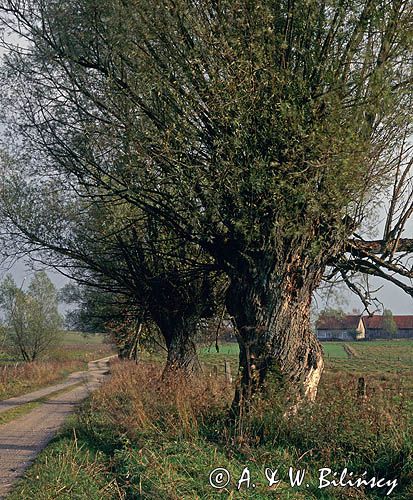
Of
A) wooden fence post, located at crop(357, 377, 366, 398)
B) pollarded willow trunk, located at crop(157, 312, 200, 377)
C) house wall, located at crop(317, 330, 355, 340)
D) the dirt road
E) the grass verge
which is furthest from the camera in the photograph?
house wall, located at crop(317, 330, 355, 340)

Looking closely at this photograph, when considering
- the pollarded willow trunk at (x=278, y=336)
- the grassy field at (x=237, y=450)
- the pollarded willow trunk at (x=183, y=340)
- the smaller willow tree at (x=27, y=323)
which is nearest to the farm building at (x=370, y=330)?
the smaller willow tree at (x=27, y=323)

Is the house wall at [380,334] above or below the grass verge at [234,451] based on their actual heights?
above

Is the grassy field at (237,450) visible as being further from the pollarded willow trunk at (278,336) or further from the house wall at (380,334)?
the house wall at (380,334)

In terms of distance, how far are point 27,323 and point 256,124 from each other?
60.6 m

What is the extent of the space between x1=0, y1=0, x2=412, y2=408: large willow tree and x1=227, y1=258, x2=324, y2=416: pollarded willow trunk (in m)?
0.02

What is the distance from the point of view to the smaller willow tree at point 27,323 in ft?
219

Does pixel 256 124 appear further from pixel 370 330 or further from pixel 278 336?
pixel 370 330

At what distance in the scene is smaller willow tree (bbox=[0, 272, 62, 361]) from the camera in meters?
66.9

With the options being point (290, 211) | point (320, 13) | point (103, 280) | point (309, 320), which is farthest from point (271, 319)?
point (103, 280)

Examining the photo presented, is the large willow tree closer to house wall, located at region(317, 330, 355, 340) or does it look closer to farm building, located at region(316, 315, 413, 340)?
farm building, located at region(316, 315, 413, 340)

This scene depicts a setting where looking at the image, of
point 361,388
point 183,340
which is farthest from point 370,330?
point 361,388

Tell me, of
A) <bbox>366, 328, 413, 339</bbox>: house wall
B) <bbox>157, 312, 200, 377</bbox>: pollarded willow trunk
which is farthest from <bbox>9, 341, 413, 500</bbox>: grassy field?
<bbox>366, 328, 413, 339</bbox>: house wall

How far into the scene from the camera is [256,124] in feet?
33.7

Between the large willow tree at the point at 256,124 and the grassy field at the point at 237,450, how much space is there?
0.86m
